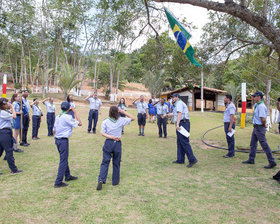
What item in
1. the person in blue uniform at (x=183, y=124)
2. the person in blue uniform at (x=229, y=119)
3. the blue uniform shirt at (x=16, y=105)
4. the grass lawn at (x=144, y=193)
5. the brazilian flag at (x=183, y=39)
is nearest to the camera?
the grass lawn at (x=144, y=193)

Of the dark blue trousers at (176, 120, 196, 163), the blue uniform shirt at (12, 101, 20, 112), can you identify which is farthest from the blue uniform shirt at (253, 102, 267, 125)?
the blue uniform shirt at (12, 101, 20, 112)

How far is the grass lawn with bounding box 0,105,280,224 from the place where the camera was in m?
3.18

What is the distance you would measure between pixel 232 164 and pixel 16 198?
512cm

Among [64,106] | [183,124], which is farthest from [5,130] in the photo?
[183,124]

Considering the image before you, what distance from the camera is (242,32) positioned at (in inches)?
383

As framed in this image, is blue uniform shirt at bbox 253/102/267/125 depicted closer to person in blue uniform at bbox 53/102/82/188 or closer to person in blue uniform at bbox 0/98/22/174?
person in blue uniform at bbox 53/102/82/188

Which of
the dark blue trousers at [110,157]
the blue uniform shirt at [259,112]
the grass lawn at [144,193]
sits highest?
the blue uniform shirt at [259,112]

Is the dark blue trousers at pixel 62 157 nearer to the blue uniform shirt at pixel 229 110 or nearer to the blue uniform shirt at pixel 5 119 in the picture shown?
the blue uniform shirt at pixel 5 119

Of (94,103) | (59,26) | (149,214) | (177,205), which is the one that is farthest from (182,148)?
(59,26)

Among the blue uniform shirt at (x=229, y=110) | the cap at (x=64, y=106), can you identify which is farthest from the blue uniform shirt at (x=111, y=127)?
the blue uniform shirt at (x=229, y=110)

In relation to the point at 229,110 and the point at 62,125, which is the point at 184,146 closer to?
the point at 229,110

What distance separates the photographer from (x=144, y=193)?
4004 mm

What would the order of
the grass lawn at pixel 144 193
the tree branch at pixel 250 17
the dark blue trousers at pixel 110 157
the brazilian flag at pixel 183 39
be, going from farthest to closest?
1. the brazilian flag at pixel 183 39
2. the tree branch at pixel 250 17
3. the dark blue trousers at pixel 110 157
4. the grass lawn at pixel 144 193

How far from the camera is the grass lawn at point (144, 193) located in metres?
3.18
